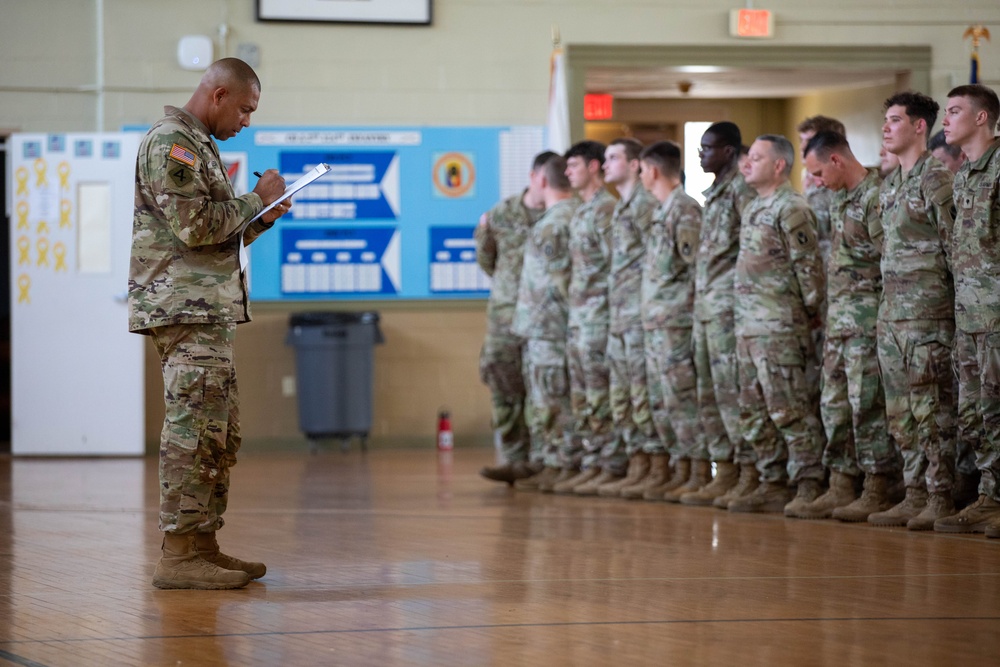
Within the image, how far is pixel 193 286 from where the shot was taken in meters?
3.57

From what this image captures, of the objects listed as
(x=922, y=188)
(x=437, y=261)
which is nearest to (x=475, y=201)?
(x=437, y=261)

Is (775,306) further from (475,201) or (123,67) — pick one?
(123,67)

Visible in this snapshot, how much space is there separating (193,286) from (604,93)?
310 inches

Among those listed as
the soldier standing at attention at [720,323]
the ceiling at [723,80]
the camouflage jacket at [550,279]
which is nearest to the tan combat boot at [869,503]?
the soldier standing at attention at [720,323]

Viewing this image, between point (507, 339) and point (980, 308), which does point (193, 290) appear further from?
point (507, 339)

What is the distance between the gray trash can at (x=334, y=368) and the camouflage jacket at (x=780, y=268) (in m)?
3.99

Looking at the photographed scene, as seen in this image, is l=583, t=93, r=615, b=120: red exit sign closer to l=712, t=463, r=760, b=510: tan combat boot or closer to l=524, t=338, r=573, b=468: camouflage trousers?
l=524, t=338, r=573, b=468: camouflage trousers

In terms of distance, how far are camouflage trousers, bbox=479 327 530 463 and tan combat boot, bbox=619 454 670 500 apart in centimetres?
86

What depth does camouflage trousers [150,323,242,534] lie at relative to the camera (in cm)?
356

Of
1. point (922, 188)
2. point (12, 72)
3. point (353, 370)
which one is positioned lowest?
point (353, 370)

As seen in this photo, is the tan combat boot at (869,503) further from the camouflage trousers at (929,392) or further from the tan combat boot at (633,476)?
the tan combat boot at (633,476)

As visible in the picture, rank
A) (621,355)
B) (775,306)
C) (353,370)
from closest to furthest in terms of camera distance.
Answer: (775,306)
(621,355)
(353,370)

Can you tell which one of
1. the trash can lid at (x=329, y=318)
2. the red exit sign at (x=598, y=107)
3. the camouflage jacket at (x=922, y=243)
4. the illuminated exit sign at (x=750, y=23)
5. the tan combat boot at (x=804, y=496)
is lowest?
the tan combat boot at (x=804, y=496)

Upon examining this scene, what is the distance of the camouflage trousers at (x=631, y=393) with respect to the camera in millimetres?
6164
